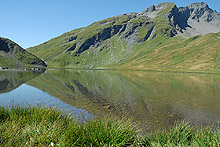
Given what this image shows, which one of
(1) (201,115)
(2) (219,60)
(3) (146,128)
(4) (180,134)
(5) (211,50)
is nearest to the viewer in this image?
(4) (180,134)

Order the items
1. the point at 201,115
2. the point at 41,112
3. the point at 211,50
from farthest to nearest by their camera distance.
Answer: the point at 211,50, the point at 201,115, the point at 41,112

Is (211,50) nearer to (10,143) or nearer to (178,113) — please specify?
(178,113)

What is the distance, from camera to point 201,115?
18.3m

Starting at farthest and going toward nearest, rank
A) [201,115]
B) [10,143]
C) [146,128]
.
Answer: [201,115] → [146,128] → [10,143]

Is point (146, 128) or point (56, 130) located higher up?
point (56, 130)

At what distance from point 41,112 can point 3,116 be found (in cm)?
236

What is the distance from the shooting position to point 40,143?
5961 mm

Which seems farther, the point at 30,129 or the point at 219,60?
the point at 219,60

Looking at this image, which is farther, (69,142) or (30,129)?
(30,129)

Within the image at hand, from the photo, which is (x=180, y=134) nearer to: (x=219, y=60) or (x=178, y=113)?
(x=178, y=113)

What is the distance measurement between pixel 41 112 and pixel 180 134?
796cm

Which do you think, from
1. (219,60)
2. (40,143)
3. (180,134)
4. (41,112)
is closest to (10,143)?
(40,143)

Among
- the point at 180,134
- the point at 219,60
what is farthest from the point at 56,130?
the point at 219,60

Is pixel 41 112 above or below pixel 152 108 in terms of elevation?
above
